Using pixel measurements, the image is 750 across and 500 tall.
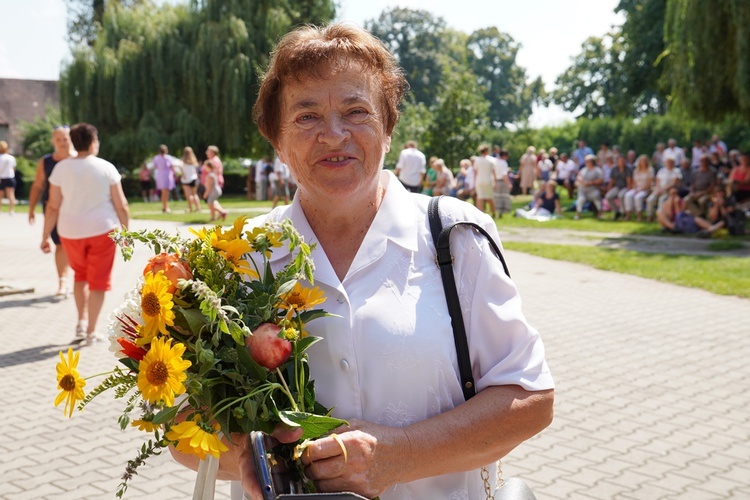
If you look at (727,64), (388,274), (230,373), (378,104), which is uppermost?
(727,64)

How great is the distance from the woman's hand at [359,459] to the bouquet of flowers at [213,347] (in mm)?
40

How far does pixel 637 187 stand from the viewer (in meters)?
22.1

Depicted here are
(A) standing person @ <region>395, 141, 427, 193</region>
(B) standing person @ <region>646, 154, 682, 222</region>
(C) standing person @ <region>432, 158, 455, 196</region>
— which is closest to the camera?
(B) standing person @ <region>646, 154, 682, 222</region>

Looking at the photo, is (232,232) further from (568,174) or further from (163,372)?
(568,174)

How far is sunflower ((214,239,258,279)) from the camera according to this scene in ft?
6.19

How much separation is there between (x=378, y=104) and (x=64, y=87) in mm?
36382

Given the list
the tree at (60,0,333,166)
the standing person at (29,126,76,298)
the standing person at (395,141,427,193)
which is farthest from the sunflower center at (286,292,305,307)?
the tree at (60,0,333,166)

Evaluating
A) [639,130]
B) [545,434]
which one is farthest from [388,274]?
[639,130]

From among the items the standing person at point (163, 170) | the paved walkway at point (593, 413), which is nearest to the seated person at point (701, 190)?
the paved walkway at point (593, 413)

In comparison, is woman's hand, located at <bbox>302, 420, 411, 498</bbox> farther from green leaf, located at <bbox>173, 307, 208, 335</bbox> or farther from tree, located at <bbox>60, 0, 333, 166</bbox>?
tree, located at <bbox>60, 0, 333, 166</bbox>

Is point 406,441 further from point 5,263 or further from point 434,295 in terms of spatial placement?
point 5,263

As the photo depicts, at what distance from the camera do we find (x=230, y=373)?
5.73ft

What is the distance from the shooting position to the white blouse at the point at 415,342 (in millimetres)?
2020

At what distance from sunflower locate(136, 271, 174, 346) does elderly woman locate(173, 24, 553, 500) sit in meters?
0.43
